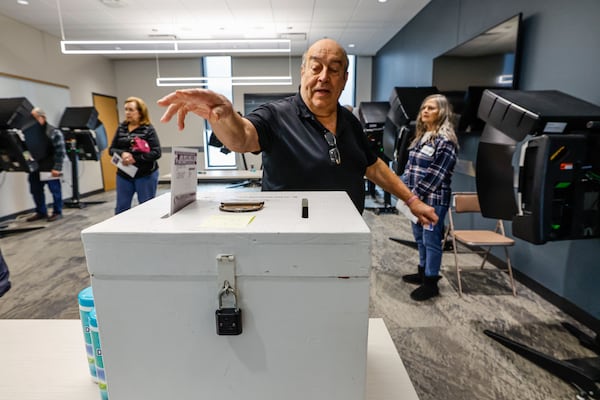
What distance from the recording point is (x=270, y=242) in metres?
0.53

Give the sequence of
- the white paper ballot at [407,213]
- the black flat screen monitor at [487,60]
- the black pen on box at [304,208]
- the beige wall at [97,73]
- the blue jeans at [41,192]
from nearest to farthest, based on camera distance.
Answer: the black pen on box at [304,208] < the white paper ballot at [407,213] < the black flat screen monitor at [487,60] < the blue jeans at [41,192] < the beige wall at [97,73]

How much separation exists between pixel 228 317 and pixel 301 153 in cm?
70

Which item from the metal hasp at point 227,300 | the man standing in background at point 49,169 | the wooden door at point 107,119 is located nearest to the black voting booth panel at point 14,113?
the man standing in background at point 49,169

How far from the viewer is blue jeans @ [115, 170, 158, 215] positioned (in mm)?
3248

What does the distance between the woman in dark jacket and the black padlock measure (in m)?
3.01

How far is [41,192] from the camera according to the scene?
4.93m

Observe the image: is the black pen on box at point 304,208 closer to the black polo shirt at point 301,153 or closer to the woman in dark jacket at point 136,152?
the black polo shirt at point 301,153

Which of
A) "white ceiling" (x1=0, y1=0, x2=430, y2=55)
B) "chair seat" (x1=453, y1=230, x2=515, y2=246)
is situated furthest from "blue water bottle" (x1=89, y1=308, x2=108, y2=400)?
"white ceiling" (x1=0, y1=0, x2=430, y2=55)

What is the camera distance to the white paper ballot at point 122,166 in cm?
312

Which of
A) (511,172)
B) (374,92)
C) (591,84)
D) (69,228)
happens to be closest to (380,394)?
(511,172)

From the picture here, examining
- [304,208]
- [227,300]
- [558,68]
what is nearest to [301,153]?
[304,208]

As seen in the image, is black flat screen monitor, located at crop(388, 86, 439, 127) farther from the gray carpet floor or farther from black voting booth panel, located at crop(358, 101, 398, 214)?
the gray carpet floor

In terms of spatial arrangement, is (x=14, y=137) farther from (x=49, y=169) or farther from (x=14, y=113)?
(x=49, y=169)

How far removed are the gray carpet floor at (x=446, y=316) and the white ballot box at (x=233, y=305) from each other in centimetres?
137
